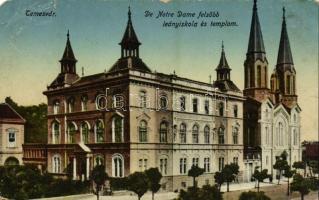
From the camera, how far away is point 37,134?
7465 mm

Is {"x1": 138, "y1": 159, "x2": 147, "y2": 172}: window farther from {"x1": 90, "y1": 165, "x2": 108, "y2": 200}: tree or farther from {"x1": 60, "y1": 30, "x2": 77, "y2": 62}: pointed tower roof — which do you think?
{"x1": 60, "y1": 30, "x2": 77, "y2": 62}: pointed tower roof

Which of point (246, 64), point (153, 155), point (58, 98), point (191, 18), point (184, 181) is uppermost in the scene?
point (191, 18)

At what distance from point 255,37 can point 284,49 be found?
0.60 meters

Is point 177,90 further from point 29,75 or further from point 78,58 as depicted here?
point 29,75

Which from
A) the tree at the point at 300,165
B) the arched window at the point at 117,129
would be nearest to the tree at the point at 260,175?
the tree at the point at 300,165

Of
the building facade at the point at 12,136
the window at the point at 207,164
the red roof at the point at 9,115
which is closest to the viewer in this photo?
the red roof at the point at 9,115

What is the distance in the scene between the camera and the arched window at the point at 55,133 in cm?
742

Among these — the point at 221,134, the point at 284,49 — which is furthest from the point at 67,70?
the point at 284,49

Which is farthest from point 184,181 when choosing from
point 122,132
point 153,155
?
point 122,132

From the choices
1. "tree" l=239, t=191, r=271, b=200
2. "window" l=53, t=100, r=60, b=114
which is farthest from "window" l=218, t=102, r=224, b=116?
"window" l=53, t=100, r=60, b=114

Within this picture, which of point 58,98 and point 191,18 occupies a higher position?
point 191,18

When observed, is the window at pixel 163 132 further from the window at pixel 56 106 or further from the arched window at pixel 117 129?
the window at pixel 56 106

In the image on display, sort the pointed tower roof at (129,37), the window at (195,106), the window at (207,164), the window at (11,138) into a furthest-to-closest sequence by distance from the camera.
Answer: the window at (195,106) → the window at (207,164) → the window at (11,138) → the pointed tower roof at (129,37)

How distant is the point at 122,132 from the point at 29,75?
5.44ft
